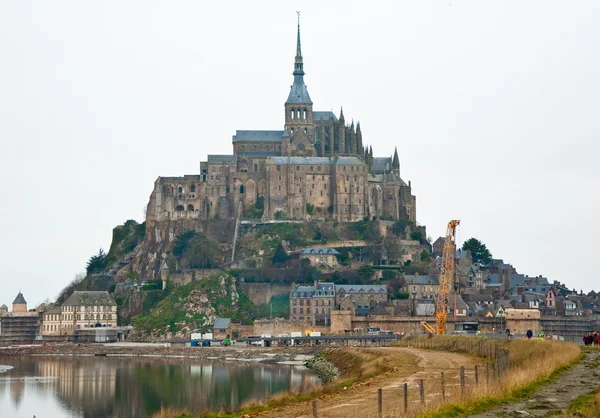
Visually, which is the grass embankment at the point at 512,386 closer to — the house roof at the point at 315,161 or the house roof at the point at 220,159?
the house roof at the point at 315,161

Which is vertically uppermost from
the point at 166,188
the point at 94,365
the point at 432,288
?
the point at 166,188

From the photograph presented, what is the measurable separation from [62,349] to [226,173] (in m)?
31.1

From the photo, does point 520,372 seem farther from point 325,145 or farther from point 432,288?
point 325,145

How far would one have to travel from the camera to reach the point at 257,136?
13762cm

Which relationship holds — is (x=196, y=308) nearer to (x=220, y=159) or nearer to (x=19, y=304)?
(x=220, y=159)

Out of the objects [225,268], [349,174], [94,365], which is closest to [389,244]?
[349,174]

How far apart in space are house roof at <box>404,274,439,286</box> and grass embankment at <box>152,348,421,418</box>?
41090 millimetres

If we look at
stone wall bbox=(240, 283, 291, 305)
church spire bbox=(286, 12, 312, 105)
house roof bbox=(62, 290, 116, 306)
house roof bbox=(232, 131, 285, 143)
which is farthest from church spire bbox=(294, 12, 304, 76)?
house roof bbox=(62, 290, 116, 306)

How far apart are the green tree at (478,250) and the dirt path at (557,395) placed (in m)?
97.0

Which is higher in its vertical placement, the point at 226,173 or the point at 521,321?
the point at 226,173

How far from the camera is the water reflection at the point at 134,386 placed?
5209cm

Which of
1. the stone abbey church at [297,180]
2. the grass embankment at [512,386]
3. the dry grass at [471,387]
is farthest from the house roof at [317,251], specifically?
the grass embankment at [512,386]

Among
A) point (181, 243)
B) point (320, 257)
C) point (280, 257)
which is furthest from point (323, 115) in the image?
point (181, 243)

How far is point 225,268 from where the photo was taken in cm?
12125
